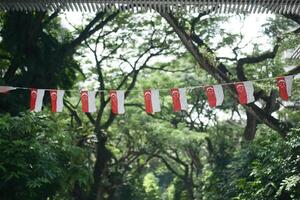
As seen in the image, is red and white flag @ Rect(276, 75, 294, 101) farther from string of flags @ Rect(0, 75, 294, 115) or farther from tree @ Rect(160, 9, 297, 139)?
tree @ Rect(160, 9, 297, 139)

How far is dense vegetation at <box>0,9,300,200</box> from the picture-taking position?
7.99 m

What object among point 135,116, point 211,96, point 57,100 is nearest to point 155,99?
point 211,96

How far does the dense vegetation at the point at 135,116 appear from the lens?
799 centimetres

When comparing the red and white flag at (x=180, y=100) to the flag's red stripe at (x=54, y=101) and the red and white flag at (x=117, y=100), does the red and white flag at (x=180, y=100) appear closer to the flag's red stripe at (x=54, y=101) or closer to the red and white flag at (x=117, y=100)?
the red and white flag at (x=117, y=100)

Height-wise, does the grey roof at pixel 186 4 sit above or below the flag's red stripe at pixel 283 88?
above

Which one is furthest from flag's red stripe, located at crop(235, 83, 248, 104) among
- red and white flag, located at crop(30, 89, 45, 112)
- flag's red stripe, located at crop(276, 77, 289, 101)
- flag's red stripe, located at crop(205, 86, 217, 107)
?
A: red and white flag, located at crop(30, 89, 45, 112)

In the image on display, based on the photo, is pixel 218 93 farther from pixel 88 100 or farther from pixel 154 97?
pixel 88 100

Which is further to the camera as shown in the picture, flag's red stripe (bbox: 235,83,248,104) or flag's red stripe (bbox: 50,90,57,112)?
flag's red stripe (bbox: 50,90,57,112)

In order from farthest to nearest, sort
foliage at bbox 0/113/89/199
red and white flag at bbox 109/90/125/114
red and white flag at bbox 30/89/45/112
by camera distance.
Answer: red and white flag at bbox 109/90/125/114, red and white flag at bbox 30/89/45/112, foliage at bbox 0/113/89/199

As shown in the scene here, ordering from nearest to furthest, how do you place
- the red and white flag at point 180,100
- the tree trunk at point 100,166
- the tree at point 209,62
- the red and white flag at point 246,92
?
the red and white flag at point 246,92 → the red and white flag at point 180,100 → the tree at point 209,62 → the tree trunk at point 100,166

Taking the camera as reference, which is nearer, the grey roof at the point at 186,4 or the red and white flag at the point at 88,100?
the grey roof at the point at 186,4

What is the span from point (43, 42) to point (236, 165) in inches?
249

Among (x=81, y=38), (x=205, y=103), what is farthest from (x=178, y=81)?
(x=81, y=38)

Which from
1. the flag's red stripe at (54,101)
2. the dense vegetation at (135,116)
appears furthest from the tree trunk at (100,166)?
the flag's red stripe at (54,101)
